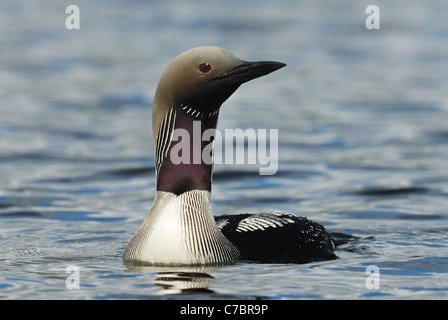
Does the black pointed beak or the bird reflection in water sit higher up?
the black pointed beak

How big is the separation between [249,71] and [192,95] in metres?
0.39

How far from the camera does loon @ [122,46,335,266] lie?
20.9ft

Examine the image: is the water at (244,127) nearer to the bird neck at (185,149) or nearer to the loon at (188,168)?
the loon at (188,168)

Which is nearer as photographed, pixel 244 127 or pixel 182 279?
pixel 182 279

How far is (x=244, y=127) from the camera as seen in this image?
1344 cm

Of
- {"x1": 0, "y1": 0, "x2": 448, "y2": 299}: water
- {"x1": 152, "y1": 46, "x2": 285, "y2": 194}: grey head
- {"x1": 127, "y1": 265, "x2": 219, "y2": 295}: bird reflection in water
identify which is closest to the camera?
{"x1": 127, "y1": 265, "x2": 219, "y2": 295}: bird reflection in water

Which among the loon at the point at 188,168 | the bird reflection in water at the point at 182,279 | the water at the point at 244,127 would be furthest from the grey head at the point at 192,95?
the water at the point at 244,127

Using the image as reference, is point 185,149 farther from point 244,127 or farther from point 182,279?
point 244,127

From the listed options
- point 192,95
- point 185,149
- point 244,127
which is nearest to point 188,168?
point 185,149

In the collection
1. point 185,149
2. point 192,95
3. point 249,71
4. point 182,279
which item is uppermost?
point 249,71

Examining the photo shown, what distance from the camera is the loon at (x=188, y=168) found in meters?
6.36

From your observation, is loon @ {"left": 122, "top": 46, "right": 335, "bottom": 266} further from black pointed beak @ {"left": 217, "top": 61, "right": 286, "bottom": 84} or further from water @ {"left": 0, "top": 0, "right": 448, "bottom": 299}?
water @ {"left": 0, "top": 0, "right": 448, "bottom": 299}

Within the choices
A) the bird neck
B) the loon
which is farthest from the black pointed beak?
the bird neck
